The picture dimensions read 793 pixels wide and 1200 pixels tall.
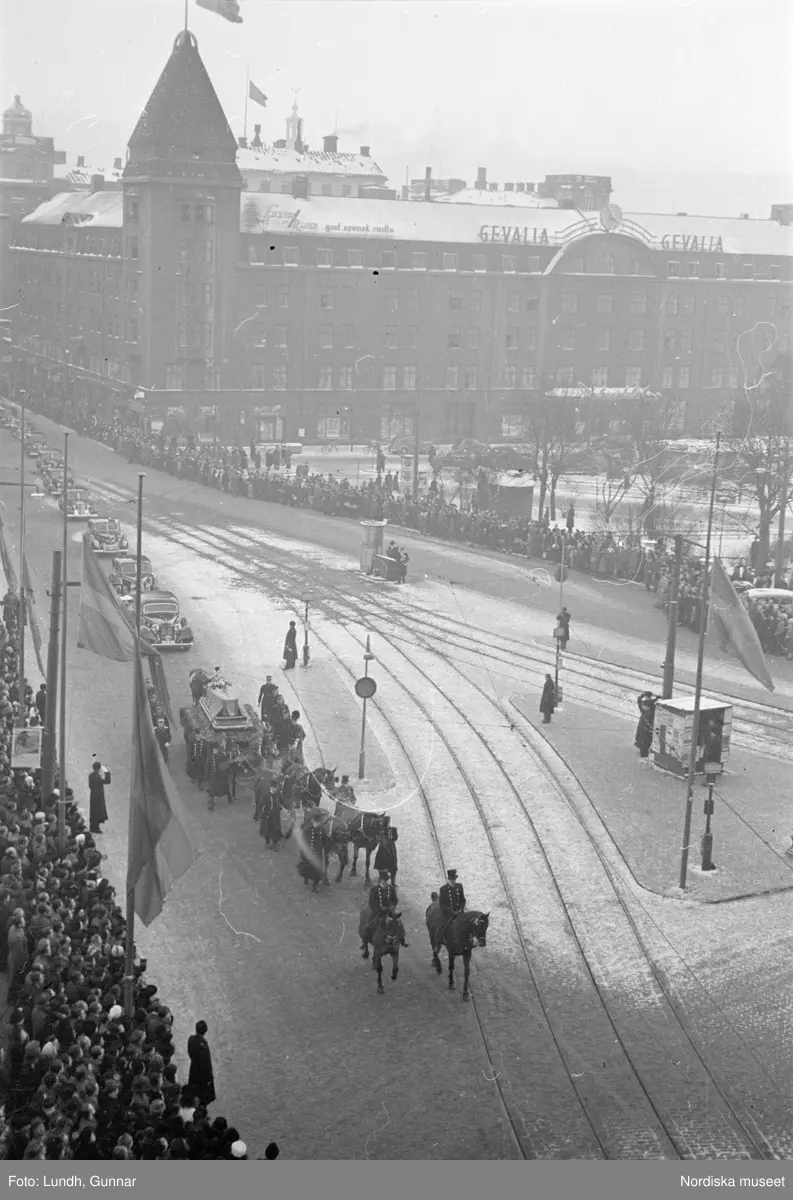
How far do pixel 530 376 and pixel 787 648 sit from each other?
121 feet

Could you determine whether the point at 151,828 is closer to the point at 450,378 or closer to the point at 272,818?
the point at 272,818

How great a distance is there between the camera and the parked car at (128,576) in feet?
129

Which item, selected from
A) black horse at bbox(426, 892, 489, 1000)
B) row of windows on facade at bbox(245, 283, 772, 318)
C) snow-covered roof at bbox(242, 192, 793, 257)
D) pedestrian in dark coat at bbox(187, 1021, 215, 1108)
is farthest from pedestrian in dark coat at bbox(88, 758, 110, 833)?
snow-covered roof at bbox(242, 192, 793, 257)

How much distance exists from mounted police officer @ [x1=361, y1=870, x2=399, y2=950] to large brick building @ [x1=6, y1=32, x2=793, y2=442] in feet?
127

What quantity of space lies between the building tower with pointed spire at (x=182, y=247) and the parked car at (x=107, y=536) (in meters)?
15.0

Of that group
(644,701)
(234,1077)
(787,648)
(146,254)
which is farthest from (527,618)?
(146,254)

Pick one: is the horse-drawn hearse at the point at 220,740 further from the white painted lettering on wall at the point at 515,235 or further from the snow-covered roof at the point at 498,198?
the snow-covered roof at the point at 498,198

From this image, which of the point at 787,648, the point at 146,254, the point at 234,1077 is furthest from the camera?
the point at 146,254

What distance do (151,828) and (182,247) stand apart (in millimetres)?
50127

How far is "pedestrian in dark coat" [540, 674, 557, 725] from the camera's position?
103 ft

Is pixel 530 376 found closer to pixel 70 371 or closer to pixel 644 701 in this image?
pixel 70 371

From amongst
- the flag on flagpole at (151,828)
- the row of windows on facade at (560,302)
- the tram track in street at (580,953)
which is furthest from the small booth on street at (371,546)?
the flag on flagpole at (151,828)

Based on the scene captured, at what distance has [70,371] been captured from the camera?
66.1m

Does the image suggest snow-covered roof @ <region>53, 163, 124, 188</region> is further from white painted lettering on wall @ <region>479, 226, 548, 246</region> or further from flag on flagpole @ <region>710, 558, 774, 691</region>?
flag on flagpole @ <region>710, 558, 774, 691</region>
